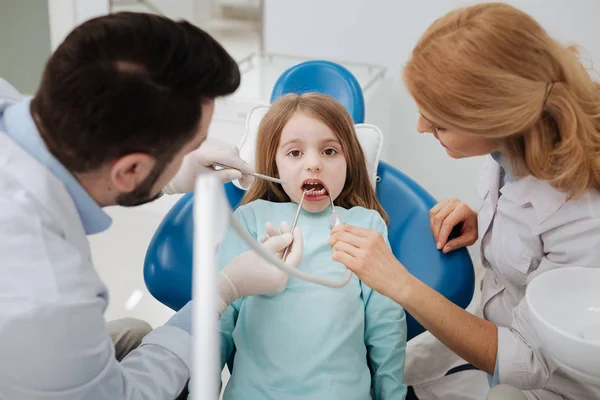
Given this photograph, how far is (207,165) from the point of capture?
5.04 feet

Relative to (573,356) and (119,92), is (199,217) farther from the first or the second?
(573,356)

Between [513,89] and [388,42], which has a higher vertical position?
[513,89]

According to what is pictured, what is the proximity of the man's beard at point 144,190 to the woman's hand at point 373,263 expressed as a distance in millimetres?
418

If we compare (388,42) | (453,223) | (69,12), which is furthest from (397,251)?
(69,12)

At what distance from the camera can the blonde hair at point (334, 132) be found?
164 centimetres

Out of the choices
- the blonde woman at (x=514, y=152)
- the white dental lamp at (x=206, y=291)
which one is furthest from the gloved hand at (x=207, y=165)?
the white dental lamp at (x=206, y=291)

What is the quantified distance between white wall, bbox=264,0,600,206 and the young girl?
37.5 inches

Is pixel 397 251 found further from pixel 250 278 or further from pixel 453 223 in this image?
pixel 250 278

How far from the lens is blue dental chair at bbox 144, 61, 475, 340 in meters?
1.60

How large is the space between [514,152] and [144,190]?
2.30 feet

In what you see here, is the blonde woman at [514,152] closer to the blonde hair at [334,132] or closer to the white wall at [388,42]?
the blonde hair at [334,132]

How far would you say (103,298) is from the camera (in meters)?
0.96

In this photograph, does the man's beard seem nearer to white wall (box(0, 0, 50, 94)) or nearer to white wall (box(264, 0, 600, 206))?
white wall (box(264, 0, 600, 206))

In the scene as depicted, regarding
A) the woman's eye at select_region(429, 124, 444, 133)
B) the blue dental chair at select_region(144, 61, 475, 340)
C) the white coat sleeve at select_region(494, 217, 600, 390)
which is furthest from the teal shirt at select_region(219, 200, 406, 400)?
the woman's eye at select_region(429, 124, 444, 133)
